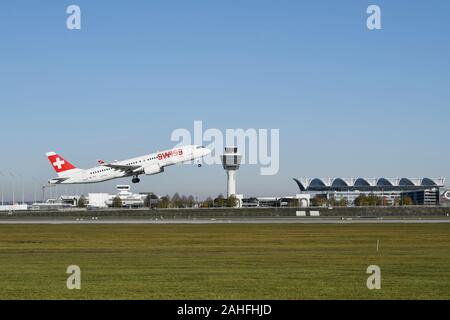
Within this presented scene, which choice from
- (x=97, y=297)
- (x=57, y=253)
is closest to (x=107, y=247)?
(x=57, y=253)

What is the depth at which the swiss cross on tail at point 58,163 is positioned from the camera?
110000 millimetres

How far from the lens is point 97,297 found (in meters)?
23.0

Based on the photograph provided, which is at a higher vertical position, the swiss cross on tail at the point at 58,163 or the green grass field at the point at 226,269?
the swiss cross on tail at the point at 58,163

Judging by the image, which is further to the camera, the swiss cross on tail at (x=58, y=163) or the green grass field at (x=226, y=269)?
the swiss cross on tail at (x=58, y=163)

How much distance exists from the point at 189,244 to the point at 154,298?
28.6 m

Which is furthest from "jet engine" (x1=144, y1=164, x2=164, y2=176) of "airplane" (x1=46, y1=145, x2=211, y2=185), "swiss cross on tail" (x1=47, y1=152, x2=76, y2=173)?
"swiss cross on tail" (x1=47, y1=152, x2=76, y2=173)

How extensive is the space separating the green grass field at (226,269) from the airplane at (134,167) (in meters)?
44.1

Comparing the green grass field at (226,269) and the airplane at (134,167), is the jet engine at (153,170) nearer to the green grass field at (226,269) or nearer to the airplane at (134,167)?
the airplane at (134,167)

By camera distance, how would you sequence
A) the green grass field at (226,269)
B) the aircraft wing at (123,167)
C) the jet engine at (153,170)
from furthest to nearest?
the aircraft wing at (123,167) < the jet engine at (153,170) < the green grass field at (226,269)

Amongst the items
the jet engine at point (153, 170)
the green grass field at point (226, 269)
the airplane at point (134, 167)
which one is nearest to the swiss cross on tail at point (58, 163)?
the airplane at point (134, 167)

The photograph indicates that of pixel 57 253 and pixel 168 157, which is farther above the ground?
pixel 168 157

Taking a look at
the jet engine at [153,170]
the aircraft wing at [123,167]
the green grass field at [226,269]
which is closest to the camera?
the green grass field at [226,269]
